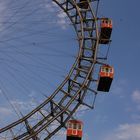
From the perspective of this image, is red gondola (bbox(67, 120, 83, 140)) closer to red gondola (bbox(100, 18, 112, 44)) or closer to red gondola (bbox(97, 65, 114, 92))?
red gondola (bbox(97, 65, 114, 92))

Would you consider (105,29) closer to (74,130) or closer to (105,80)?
(105,80)

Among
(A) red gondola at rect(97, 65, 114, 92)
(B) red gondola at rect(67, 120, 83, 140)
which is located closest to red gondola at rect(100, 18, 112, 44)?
(A) red gondola at rect(97, 65, 114, 92)

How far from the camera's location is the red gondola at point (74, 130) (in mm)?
38969

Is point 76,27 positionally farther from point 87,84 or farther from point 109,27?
point 87,84

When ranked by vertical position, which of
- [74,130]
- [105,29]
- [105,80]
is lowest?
[74,130]

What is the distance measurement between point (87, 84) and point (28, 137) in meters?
7.01

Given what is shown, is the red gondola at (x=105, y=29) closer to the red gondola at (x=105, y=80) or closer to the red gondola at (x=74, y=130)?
the red gondola at (x=105, y=80)

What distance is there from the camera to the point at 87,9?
148 ft

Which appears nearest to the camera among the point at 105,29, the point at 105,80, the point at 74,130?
the point at 74,130

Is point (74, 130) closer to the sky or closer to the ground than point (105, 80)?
closer to the ground

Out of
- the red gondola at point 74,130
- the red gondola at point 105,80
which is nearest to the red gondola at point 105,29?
the red gondola at point 105,80

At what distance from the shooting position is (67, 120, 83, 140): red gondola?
38969 mm

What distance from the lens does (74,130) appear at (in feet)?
129

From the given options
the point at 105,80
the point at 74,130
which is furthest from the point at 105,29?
the point at 74,130
